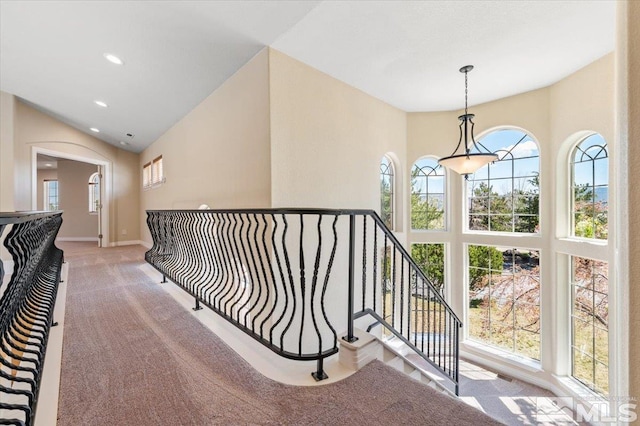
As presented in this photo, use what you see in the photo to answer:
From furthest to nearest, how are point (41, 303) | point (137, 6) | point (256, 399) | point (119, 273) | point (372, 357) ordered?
1. point (119, 273)
2. point (137, 6)
3. point (41, 303)
4. point (372, 357)
5. point (256, 399)

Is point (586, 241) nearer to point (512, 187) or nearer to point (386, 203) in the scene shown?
point (512, 187)

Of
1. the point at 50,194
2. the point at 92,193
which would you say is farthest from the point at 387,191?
the point at 50,194

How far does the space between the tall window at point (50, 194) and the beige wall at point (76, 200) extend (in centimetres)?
93

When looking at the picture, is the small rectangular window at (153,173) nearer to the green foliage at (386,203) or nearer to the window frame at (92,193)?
the window frame at (92,193)

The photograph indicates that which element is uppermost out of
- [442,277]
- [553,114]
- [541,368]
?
[553,114]

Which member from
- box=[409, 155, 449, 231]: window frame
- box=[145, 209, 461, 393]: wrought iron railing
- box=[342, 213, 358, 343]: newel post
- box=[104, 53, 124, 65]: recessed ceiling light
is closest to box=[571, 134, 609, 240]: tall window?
box=[409, 155, 449, 231]: window frame

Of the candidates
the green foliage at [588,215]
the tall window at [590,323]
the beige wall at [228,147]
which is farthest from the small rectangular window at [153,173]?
the tall window at [590,323]

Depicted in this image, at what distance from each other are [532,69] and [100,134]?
8.52m

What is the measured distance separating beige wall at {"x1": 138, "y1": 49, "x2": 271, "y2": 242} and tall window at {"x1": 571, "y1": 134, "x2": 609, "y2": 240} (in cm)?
437

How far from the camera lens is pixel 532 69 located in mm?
3686

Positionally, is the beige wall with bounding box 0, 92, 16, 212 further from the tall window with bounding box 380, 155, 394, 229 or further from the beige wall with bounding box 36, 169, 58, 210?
the tall window with bounding box 380, 155, 394, 229
